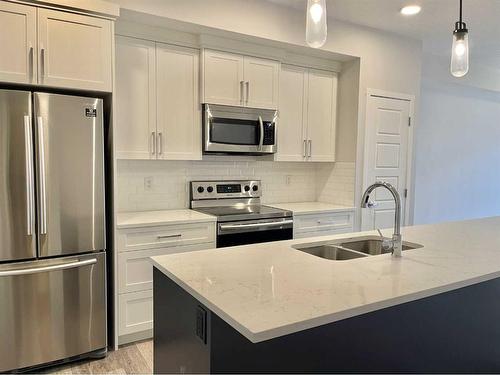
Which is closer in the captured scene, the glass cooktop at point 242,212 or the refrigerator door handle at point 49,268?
the refrigerator door handle at point 49,268

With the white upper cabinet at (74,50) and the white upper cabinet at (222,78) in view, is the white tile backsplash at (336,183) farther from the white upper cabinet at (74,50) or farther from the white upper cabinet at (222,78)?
the white upper cabinet at (74,50)

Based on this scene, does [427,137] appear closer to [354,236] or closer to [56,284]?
[354,236]

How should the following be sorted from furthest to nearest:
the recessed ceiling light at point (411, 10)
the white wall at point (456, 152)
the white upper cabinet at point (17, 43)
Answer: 1. the white wall at point (456, 152)
2. the recessed ceiling light at point (411, 10)
3. the white upper cabinet at point (17, 43)

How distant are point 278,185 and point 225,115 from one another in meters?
1.10

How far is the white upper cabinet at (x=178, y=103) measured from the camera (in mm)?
3066

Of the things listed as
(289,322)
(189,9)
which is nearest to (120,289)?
(289,322)

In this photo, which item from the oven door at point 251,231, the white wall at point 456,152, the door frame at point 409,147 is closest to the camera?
the oven door at point 251,231

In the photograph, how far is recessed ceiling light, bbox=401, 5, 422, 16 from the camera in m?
3.28

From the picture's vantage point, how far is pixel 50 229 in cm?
229

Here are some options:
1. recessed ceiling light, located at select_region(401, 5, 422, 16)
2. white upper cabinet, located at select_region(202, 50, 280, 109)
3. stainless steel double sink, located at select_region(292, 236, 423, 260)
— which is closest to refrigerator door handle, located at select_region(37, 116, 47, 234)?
white upper cabinet, located at select_region(202, 50, 280, 109)

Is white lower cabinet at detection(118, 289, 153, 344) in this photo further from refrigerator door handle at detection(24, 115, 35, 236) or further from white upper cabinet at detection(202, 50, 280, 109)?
white upper cabinet at detection(202, 50, 280, 109)

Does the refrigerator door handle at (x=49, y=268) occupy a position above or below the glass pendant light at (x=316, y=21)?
below

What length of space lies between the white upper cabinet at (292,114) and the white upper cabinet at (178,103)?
0.89 m

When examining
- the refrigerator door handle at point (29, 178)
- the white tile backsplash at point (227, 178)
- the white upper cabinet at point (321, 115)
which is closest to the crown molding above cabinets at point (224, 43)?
the white upper cabinet at point (321, 115)
